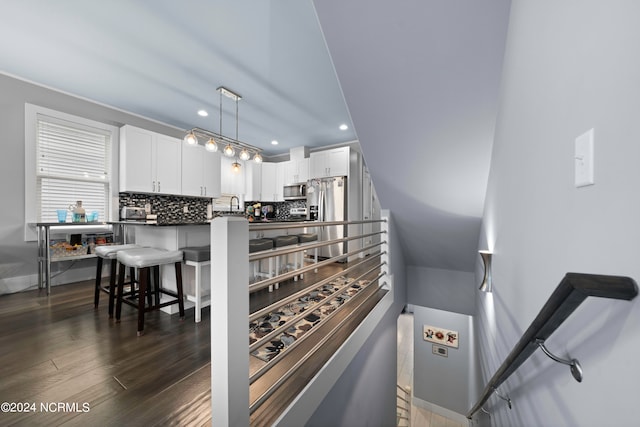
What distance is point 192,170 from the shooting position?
453cm

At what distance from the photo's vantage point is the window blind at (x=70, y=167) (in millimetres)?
3176

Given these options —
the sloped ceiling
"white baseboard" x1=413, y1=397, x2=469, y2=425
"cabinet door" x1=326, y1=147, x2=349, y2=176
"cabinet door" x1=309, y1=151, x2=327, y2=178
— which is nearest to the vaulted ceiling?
the sloped ceiling

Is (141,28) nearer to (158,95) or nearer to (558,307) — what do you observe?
(158,95)

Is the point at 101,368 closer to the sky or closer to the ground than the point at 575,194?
closer to the ground

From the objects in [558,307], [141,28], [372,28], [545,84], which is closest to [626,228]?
[558,307]

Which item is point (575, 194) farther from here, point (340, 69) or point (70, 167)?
point (70, 167)

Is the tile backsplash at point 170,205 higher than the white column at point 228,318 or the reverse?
higher

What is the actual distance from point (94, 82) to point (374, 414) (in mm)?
5042

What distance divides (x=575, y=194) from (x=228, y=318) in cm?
110

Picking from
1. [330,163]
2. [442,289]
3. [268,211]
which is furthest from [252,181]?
[442,289]

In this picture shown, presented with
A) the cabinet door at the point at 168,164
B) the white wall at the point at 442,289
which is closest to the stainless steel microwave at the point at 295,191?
the cabinet door at the point at 168,164

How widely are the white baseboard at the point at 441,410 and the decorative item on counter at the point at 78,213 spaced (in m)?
6.22

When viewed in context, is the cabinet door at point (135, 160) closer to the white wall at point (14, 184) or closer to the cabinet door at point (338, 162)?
the white wall at point (14, 184)

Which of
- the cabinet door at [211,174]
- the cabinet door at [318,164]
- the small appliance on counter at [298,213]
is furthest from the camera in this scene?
the small appliance on counter at [298,213]
